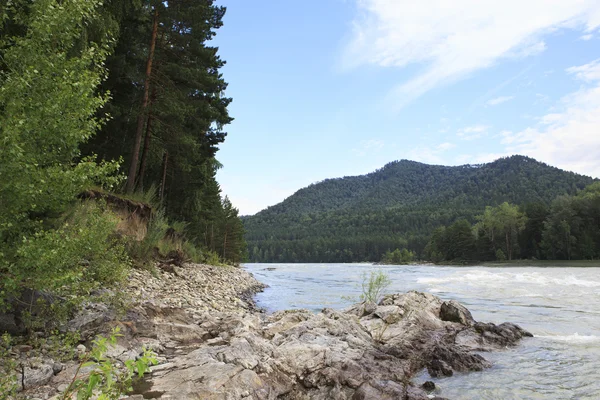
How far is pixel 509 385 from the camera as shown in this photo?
6.98 meters

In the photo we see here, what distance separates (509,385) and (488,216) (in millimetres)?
96170

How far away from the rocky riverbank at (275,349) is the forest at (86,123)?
107cm

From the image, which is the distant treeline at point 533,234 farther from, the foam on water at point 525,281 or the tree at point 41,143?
the tree at point 41,143

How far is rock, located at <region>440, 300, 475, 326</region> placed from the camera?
1168 centimetres

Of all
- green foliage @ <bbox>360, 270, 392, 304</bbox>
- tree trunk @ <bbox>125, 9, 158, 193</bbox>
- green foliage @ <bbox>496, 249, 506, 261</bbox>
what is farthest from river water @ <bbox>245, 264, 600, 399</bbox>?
green foliage @ <bbox>496, 249, 506, 261</bbox>

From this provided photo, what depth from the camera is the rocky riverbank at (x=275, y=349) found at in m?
4.70

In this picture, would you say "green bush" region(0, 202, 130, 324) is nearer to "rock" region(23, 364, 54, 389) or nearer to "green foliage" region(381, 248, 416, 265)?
"rock" region(23, 364, 54, 389)

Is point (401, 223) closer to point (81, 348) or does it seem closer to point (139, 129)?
point (139, 129)

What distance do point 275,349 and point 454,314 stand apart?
778 cm

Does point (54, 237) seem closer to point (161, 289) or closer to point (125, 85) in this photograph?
point (161, 289)

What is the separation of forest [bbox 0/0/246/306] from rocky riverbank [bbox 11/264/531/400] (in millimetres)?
1073

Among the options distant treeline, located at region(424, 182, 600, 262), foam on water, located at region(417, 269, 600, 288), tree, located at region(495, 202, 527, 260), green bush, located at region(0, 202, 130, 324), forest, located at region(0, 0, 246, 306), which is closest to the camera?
green bush, located at region(0, 202, 130, 324)

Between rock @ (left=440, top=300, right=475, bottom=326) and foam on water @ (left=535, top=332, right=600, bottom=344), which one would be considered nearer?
foam on water @ (left=535, top=332, right=600, bottom=344)

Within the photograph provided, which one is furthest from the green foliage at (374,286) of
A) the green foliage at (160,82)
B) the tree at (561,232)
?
the tree at (561,232)
